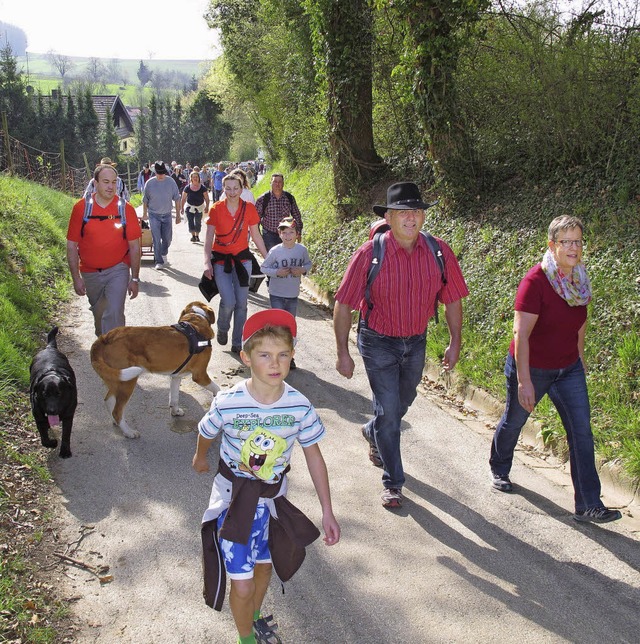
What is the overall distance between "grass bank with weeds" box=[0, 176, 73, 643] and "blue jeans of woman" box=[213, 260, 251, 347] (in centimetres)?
222

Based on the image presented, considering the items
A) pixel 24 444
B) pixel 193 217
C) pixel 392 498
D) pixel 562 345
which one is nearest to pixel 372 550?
pixel 392 498

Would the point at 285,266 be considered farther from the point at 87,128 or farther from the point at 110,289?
the point at 87,128

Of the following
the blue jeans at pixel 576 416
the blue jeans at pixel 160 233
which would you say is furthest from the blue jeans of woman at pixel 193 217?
the blue jeans at pixel 576 416

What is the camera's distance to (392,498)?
5105mm

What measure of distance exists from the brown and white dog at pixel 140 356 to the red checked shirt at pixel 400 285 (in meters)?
1.95

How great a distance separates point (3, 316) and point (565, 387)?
6.54m

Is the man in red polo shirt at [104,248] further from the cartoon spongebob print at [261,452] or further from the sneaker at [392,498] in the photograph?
the cartoon spongebob print at [261,452]

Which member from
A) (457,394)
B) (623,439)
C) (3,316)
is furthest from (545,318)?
(3,316)

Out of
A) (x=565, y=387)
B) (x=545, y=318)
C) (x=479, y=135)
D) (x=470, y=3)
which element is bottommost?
(x=565, y=387)

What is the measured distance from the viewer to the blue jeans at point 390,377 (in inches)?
197

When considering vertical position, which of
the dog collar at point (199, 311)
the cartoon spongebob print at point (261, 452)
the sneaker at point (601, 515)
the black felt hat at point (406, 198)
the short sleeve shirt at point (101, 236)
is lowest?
the sneaker at point (601, 515)

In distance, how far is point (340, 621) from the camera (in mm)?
3824

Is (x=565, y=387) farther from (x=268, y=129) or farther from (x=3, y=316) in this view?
(x=268, y=129)

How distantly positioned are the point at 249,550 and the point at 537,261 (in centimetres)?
607
